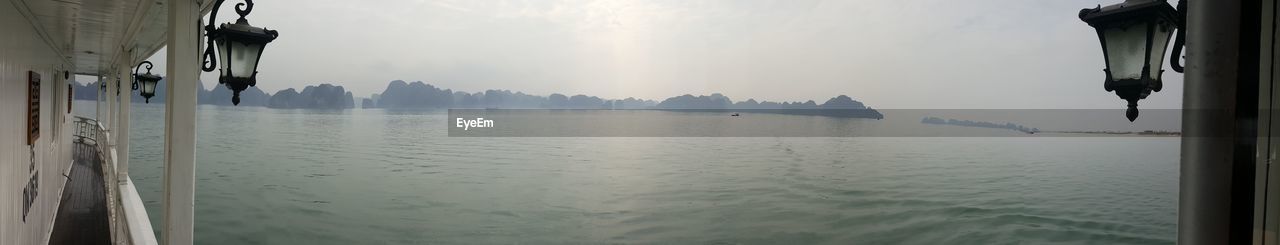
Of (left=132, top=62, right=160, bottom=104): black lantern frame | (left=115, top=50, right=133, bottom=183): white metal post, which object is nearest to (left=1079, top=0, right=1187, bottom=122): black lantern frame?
(left=115, top=50, right=133, bottom=183): white metal post

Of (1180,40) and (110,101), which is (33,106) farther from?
(110,101)

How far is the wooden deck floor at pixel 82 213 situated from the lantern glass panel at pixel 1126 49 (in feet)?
19.7

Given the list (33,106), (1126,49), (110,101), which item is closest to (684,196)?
(110,101)

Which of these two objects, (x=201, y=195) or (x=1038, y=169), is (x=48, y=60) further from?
(x=1038, y=169)

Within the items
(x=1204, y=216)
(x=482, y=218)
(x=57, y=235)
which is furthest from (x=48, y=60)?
(x=482, y=218)

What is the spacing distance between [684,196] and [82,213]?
1317 centimetres

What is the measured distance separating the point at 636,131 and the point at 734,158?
19.1 metres

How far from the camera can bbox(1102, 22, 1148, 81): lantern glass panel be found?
55.5 inches

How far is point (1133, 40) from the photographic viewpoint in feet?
4.66

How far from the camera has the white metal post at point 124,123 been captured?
4926 mm

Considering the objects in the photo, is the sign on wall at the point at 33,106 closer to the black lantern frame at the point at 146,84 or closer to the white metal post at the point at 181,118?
the white metal post at the point at 181,118

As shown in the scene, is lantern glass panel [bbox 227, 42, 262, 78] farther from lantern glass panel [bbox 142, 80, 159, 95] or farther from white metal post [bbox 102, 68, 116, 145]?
white metal post [bbox 102, 68, 116, 145]

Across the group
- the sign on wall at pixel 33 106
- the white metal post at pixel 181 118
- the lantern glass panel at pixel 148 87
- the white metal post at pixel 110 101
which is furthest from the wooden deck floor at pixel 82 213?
the white metal post at pixel 181 118

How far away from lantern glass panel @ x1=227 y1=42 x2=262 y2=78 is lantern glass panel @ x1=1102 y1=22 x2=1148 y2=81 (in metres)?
2.50
